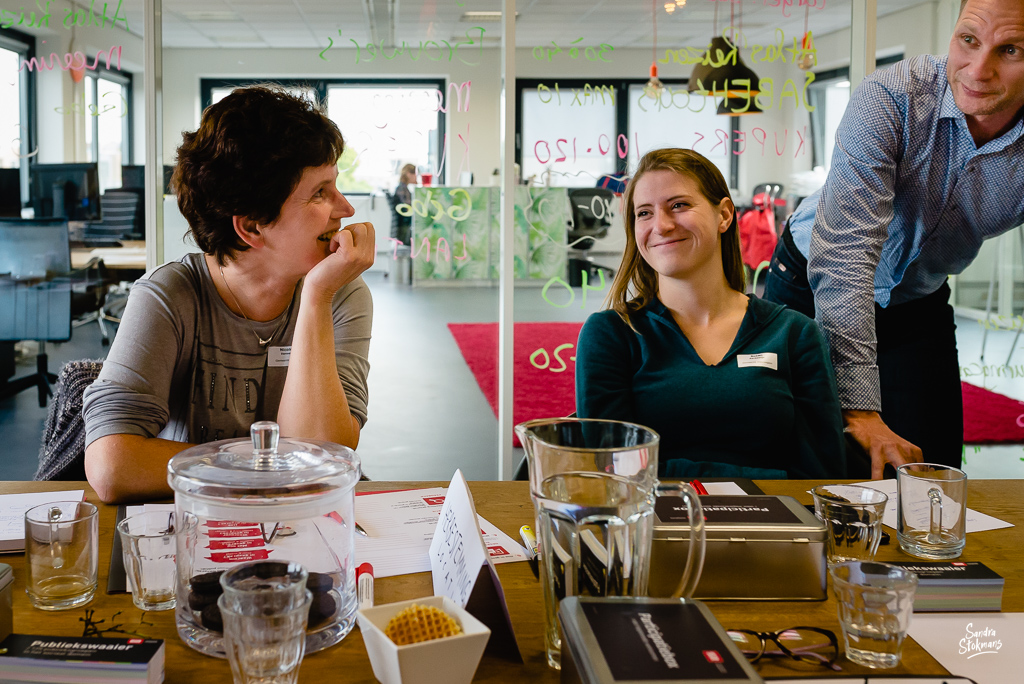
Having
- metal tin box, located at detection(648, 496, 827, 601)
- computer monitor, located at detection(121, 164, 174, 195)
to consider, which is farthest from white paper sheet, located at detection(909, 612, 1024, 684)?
computer monitor, located at detection(121, 164, 174, 195)

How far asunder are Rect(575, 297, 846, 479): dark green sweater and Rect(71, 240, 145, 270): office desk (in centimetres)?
236

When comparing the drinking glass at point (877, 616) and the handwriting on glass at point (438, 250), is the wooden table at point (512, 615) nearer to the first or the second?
the drinking glass at point (877, 616)

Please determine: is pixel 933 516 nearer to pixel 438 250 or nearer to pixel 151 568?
pixel 151 568

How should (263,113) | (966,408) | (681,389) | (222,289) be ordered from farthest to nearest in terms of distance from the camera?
1. (966,408)
2. (681,389)
3. (222,289)
4. (263,113)

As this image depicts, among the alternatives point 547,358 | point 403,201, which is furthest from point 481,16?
point 547,358

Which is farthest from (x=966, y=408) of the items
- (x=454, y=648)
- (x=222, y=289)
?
(x=454, y=648)

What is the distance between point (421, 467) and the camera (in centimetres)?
370

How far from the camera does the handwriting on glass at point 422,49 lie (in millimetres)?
3305

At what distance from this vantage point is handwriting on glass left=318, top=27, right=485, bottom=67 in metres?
3.30

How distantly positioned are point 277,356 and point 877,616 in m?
1.19

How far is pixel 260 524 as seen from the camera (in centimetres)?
80

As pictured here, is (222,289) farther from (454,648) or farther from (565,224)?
(565,224)

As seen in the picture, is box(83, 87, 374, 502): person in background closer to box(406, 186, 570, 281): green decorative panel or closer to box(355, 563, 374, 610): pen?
box(355, 563, 374, 610): pen

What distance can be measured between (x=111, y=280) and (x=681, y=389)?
279 centimetres
